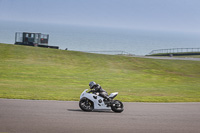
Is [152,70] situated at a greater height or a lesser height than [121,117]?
greater

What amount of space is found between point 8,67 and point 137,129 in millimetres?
25290

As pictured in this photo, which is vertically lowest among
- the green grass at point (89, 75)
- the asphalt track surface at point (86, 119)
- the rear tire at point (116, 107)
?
the asphalt track surface at point (86, 119)

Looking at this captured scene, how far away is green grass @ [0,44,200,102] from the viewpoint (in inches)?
835

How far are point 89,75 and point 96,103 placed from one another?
1891cm

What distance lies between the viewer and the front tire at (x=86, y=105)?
46.7 ft

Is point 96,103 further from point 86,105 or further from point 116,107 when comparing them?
point 116,107

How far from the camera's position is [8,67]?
34.1m

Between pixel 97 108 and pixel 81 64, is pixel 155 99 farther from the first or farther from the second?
pixel 81 64

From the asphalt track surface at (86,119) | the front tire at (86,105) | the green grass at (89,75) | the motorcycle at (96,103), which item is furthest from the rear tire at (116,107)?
the green grass at (89,75)

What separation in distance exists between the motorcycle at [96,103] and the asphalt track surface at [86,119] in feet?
0.89

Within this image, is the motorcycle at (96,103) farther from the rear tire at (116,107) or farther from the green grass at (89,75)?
the green grass at (89,75)

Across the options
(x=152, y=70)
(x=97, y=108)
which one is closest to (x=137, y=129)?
(x=97, y=108)

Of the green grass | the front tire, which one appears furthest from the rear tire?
the green grass

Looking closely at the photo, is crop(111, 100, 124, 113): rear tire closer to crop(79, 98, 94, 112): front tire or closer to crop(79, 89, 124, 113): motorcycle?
crop(79, 89, 124, 113): motorcycle
